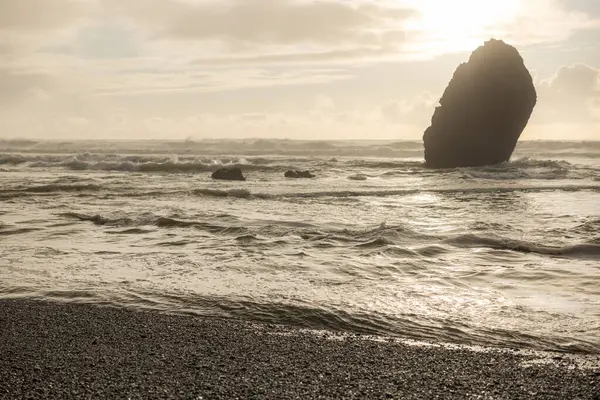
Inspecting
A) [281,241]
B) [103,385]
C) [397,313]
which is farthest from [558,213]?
[103,385]

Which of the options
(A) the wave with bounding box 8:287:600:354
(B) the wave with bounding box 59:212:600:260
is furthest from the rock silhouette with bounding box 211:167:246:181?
(A) the wave with bounding box 8:287:600:354

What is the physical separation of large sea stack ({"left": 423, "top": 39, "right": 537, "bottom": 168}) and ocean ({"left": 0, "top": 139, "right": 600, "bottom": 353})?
1505 cm

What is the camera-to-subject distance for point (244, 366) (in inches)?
198

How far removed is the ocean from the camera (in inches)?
261

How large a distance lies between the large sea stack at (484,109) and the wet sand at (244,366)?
31080 millimetres

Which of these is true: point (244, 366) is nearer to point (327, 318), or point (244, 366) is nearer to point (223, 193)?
point (327, 318)

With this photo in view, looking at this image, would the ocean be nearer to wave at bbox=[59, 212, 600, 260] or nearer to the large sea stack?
wave at bbox=[59, 212, 600, 260]

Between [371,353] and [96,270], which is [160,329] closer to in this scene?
[371,353]

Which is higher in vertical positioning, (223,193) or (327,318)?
(223,193)

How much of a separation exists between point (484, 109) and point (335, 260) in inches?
1095

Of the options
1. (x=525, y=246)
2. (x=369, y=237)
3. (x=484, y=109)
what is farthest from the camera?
(x=484, y=109)

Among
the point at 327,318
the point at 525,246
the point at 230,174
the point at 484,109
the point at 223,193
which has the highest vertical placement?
the point at 484,109

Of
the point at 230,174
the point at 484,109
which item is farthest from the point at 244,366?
the point at 484,109

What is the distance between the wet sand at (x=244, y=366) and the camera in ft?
14.6
